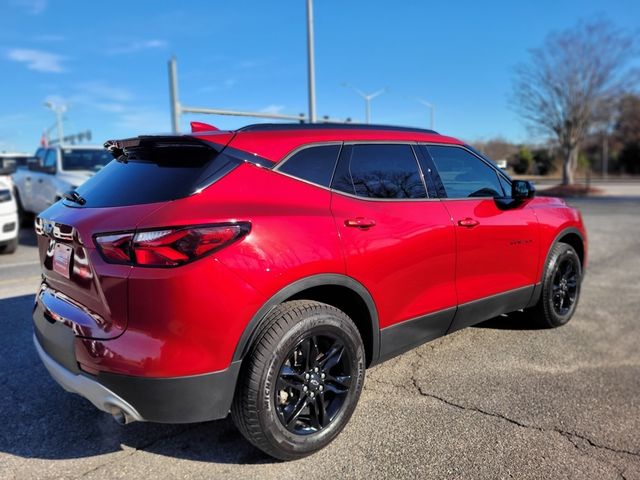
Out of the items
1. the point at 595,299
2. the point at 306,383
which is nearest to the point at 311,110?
the point at 595,299

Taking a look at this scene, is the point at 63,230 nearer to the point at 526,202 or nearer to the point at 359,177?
the point at 359,177

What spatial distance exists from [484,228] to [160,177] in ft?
7.69

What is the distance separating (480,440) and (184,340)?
1.77 meters

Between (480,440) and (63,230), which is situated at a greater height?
(63,230)

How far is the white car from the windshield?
1.74 m

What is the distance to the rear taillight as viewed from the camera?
228 cm

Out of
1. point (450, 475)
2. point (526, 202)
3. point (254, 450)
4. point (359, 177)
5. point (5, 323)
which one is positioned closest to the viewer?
point (450, 475)

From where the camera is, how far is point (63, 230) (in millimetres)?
2646

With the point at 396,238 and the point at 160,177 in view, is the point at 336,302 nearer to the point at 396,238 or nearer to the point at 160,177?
the point at 396,238

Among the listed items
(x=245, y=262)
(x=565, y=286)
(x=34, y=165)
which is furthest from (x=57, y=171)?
(x=565, y=286)

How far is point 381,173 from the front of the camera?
3.24m

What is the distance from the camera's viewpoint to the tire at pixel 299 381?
2480 mm

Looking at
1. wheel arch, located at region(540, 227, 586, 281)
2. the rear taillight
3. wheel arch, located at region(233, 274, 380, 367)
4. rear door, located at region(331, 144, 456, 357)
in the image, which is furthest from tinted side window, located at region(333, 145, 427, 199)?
wheel arch, located at region(540, 227, 586, 281)

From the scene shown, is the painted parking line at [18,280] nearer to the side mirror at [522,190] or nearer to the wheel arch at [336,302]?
the wheel arch at [336,302]
